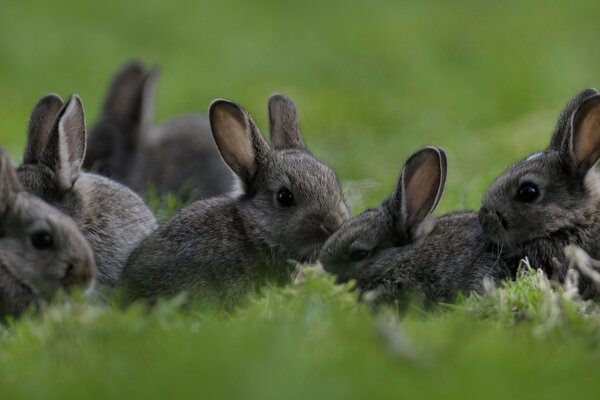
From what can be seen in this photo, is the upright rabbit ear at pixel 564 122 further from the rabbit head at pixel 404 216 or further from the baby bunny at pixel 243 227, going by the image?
the baby bunny at pixel 243 227

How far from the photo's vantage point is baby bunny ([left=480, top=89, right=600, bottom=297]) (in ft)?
26.7

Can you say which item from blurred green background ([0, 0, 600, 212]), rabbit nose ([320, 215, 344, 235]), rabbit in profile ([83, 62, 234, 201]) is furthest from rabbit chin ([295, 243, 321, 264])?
rabbit in profile ([83, 62, 234, 201])

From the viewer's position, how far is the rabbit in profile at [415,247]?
25.9 ft

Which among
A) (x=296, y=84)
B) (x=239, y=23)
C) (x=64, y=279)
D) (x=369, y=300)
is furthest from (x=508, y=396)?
(x=239, y=23)

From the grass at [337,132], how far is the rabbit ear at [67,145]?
5.52ft

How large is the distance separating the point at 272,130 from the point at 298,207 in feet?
4.58

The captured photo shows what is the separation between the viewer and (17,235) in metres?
7.39

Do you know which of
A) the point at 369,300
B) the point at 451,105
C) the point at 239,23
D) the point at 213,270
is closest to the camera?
the point at 369,300

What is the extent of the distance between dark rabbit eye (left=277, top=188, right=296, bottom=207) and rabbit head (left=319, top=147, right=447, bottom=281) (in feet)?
1.68

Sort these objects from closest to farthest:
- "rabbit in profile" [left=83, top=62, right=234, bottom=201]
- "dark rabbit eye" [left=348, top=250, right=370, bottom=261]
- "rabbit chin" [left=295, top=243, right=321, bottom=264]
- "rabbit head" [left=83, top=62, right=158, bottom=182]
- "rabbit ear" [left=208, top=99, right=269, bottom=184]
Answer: "dark rabbit eye" [left=348, top=250, right=370, bottom=261] < "rabbit chin" [left=295, top=243, right=321, bottom=264] < "rabbit ear" [left=208, top=99, right=269, bottom=184] < "rabbit in profile" [left=83, top=62, right=234, bottom=201] < "rabbit head" [left=83, top=62, right=158, bottom=182]

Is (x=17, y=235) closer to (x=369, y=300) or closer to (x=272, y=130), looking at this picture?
(x=369, y=300)

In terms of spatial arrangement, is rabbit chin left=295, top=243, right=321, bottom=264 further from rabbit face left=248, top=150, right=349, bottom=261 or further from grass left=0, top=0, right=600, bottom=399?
grass left=0, top=0, right=600, bottom=399

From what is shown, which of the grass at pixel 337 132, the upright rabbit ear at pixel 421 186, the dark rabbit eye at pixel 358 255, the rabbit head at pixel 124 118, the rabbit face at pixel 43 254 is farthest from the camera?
the rabbit head at pixel 124 118

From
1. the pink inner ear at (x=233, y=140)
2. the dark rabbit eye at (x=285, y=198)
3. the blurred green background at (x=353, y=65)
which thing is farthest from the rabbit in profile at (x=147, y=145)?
the dark rabbit eye at (x=285, y=198)
